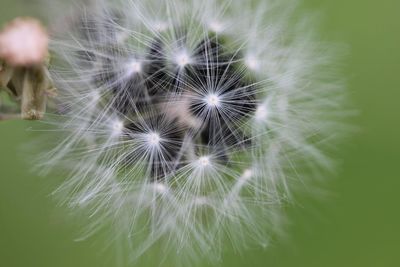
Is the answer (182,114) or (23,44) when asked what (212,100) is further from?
(23,44)

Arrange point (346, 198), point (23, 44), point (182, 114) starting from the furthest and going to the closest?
point (346, 198) < point (182, 114) < point (23, 44)

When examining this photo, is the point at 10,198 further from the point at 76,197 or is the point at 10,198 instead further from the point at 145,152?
the point at 145,152

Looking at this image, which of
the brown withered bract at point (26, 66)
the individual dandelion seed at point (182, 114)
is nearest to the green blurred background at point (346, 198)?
the individual dandelion seed at point (182, 114)

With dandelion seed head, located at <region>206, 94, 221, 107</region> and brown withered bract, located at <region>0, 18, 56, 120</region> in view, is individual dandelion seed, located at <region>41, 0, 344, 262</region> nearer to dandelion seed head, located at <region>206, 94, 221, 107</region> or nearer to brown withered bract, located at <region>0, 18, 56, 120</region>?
dandelion seed head, located at <region>206, 94, 221, 107</region>

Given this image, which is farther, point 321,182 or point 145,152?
point 321,182

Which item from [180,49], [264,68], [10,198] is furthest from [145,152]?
[10,198]

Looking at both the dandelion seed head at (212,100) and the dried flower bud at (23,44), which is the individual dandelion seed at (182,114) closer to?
the dandelion seed head at (212,100)

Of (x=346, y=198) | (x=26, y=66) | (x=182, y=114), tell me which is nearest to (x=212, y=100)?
(x=182, y=114)
